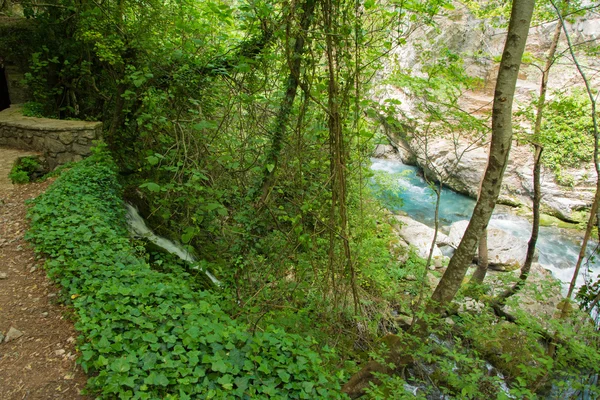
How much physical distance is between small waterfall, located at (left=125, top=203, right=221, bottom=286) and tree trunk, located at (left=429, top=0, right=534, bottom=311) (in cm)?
350

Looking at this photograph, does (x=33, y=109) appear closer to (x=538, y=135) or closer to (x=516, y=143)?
(x=538, y=135)

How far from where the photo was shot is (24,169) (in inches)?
226

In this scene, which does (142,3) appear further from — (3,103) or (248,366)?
(248,366)

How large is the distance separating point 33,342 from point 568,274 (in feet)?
36.4

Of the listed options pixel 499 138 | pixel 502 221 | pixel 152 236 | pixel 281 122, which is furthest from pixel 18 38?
pixel 502 221

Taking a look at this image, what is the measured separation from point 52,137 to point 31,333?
4.32 m

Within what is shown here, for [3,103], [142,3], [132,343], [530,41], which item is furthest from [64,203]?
[530,41]

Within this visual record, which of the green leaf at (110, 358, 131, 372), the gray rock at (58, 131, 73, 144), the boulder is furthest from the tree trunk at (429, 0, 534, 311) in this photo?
the boulder

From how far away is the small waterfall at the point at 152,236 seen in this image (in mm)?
5600

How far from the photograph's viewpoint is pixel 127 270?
11.3 feet

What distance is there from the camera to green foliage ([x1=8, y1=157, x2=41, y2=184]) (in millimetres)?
5430

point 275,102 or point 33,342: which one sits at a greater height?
point 275,102

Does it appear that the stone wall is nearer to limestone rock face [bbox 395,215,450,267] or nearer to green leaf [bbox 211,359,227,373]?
green leaf [bbox 211,359,227,373]

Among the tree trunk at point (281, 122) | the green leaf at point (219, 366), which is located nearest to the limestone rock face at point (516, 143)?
the tree trunk at point (281, 122)
